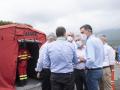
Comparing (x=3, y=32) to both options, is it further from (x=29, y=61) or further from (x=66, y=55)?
(x=66, y=55)

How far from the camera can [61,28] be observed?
8961 millimetres

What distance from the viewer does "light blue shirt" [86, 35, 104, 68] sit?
9.54 m

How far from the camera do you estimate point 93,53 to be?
955 centimetres

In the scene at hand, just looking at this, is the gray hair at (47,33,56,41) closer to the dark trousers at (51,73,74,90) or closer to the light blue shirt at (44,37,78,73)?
the light blue shirt at (44,37,78,73)

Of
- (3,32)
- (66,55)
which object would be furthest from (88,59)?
(3,32)

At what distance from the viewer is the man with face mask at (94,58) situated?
378 inches

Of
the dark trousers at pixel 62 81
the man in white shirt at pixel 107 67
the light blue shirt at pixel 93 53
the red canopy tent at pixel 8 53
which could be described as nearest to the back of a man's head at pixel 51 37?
the light blue shirt at pixel 93 53

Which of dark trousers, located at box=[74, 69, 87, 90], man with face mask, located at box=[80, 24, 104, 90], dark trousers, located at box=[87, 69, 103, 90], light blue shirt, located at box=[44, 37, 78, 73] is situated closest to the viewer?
light blue shirt, located at box=[44, 37, 78, 73]

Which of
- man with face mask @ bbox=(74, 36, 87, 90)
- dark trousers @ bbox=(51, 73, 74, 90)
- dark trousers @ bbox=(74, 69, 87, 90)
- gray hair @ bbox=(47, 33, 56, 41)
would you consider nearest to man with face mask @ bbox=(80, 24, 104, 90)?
dark trousers @ bbox=(51, 73, 74, 90)

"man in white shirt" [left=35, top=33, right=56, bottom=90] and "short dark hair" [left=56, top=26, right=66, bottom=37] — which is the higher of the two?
"short dark hair" [left=56, top=26, right=66, bottom=37]

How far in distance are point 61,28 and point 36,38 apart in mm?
4559

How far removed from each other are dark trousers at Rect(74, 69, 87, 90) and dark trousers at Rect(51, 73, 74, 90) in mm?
2577

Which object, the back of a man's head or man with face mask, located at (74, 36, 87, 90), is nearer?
the back of a man's head

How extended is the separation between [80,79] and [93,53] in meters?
2.30
